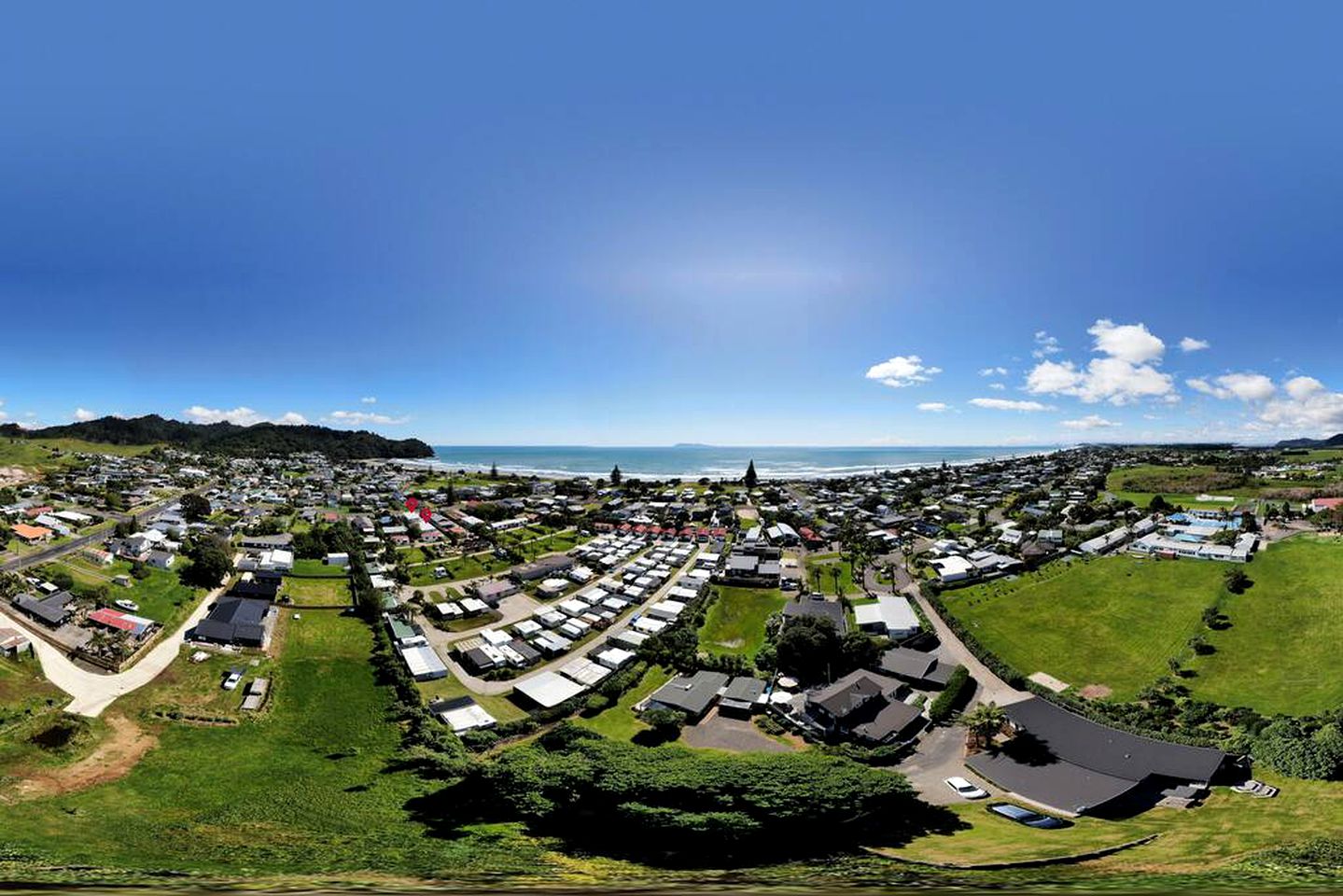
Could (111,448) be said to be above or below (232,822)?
above

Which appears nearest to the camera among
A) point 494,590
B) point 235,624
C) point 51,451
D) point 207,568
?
point 235,624

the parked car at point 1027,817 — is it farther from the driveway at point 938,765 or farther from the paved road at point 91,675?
the paved road at point 91,675

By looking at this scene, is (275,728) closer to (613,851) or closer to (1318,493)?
(613,851)

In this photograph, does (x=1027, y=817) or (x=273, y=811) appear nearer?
(x=273, y=811)

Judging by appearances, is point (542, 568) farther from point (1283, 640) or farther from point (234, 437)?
point (234, 437)

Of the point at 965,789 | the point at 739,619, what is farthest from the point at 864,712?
the point at 739,619

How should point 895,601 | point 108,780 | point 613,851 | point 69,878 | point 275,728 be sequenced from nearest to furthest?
point 69,878
point 613,851
point 108,780
point 275,728
point 895,601

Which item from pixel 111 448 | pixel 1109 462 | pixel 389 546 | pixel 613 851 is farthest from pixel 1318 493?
pixel 111 448
